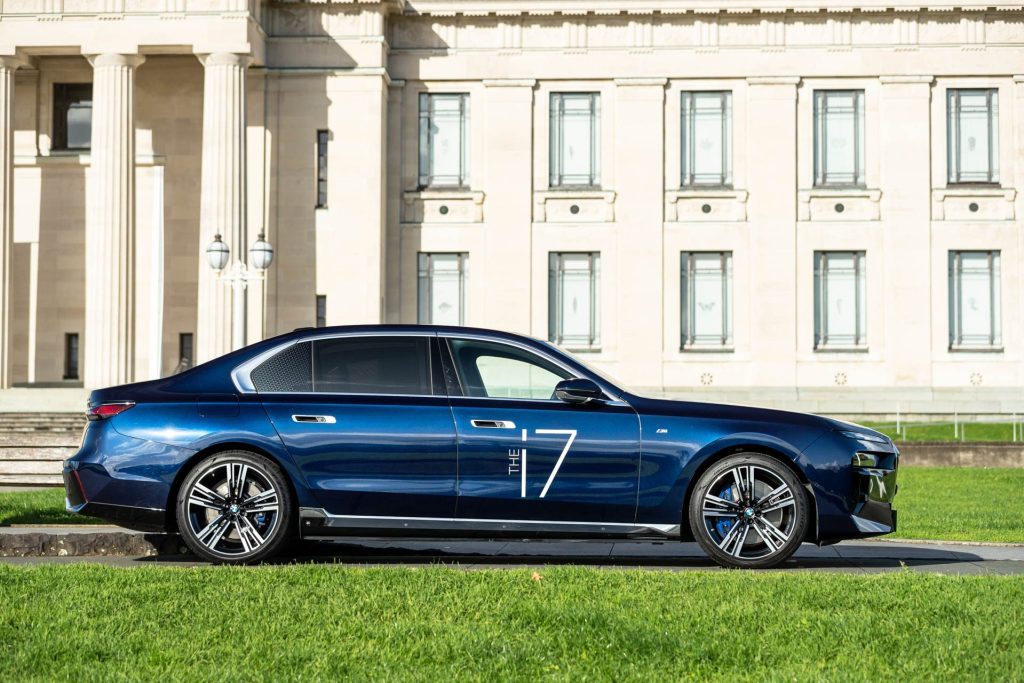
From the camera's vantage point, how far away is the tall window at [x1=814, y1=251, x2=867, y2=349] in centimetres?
3747

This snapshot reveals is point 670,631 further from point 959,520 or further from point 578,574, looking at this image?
point 959,520

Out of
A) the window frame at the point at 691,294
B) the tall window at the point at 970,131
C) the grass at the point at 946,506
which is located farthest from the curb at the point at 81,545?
the tall window at the point at 970,131

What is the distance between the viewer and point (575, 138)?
3784cm

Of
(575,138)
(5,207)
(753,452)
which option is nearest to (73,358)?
(5,207)

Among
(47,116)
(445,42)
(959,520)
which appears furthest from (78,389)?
(959,520)

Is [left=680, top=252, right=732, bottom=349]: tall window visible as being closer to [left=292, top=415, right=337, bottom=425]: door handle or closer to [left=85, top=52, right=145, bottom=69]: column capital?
[left=85, top=52, right=145, bottom=69]: column capital

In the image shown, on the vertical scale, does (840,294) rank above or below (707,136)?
below

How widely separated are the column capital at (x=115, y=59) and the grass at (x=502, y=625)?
27474 mm

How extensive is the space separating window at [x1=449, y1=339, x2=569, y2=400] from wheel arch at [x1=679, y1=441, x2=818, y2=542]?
3.67ft

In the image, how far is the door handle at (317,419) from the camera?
9805 mm

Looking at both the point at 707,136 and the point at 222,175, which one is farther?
the point at 707,136

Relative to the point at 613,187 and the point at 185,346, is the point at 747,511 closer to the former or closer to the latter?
the point at 613,187

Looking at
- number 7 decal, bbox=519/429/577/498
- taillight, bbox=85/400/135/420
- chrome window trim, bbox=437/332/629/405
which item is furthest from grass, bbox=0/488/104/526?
number 7 decal, bbox=519/429/577/498

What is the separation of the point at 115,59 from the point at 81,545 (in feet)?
83.7
